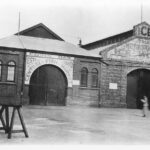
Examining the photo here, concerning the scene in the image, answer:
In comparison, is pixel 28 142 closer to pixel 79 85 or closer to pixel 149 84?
pixel 79 85

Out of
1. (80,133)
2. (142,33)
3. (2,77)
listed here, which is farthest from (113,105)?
(80,133)

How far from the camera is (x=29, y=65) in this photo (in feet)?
75.9

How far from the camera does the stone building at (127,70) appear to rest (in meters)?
25.0

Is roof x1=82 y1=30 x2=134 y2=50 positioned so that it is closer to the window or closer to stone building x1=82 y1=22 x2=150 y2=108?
stone building x1=82 y1=22 x2=150 y2=108

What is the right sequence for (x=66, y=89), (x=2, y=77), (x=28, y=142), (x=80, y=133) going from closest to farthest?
(x=28, y=142)
(x=80, y=133)
(x=2, y=77)
(x=66, y=89)

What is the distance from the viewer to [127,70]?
25.7 meters

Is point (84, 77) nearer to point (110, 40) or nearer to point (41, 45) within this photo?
point (41, 45)

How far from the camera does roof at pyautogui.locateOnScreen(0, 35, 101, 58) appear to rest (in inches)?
922

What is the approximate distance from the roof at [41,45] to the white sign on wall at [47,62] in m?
0.48

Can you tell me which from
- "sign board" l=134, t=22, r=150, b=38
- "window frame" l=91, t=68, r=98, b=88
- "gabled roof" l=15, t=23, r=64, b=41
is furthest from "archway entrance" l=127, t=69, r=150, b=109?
"gabled roof" l=15, t=23, r=64, b=41

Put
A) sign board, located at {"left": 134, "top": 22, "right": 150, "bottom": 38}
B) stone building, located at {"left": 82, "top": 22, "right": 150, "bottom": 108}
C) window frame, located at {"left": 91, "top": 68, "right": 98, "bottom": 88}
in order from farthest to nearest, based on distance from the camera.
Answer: sign board, located at {"left": 134, "top": 22, "right": 150, "bottom": 38} → stone building, located at {"left": 82, "top": 22, "right": 150, "bottom": 108} → window frame, located at {"left": 91, "top": 68, "right": 98, "bottom": 88}

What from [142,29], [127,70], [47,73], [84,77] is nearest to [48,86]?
[47,73]

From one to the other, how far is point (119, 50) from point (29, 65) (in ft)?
26.2

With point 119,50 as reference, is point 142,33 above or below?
above
